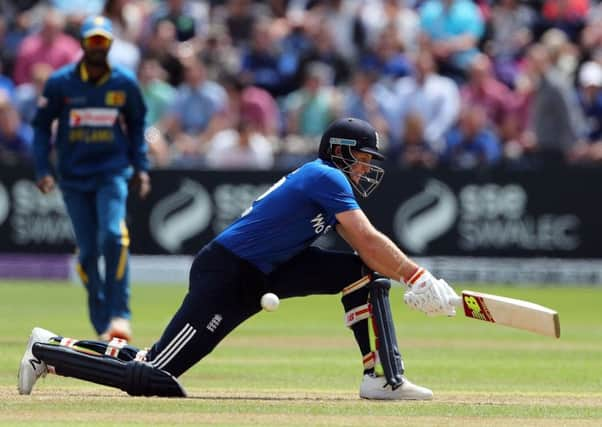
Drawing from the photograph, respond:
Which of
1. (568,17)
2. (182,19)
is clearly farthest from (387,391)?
(182,19)

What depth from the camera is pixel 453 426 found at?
705cm

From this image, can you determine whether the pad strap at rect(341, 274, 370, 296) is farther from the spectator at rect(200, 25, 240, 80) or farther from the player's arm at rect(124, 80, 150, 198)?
the spectator at rect(200, 25, 240, 80)

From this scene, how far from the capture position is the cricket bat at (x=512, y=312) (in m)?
7.69

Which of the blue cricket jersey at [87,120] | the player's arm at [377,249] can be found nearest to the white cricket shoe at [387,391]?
the player's arm at [377,249]

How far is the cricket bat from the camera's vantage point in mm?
7688

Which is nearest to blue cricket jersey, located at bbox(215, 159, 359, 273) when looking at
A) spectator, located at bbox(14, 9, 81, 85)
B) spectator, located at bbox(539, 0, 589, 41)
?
spectator, located at bbox(14, 9, 81, 85)

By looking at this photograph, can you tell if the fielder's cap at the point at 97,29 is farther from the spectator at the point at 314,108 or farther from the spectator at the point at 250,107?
the spectator at the point at 314,108

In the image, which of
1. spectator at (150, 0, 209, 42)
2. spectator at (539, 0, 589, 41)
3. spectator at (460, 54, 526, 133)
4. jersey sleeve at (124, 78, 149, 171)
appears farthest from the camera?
spectator at (150, 0, 209, 42)

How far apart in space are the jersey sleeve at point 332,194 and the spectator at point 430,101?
11.5 meters

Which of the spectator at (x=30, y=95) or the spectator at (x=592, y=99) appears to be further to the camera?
the spectator at (x=30, y=95)

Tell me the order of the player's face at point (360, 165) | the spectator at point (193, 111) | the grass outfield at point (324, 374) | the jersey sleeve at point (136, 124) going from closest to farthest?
the grass outfield at point (324, 374)
the player's face at point (360, 165)
the jersey sleeve at point (136, 124)
the spectator at point (193, 111)

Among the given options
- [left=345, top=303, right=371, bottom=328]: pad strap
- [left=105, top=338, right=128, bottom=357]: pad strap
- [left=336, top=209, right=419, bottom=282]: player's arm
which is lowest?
[left=105, top=338, right=128, bottom=357]: pad strap

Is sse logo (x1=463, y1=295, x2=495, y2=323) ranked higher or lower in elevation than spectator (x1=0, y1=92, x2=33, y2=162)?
higher

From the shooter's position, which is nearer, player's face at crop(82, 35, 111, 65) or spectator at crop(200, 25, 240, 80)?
player's face at crop(82, 35, 111, 65)
